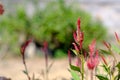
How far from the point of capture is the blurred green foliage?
303 inches

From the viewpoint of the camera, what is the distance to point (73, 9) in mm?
7887

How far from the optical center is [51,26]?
7.80 metres

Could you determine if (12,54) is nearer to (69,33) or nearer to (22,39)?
(22,39)

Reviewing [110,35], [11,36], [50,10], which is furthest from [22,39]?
Answer: [110,35]

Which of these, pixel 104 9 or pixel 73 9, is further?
pixel 104 9

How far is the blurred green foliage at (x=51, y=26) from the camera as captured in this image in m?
7.70

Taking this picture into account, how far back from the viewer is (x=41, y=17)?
7.87m

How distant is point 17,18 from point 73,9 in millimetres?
1007

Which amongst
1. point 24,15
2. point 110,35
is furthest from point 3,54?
point 110,35

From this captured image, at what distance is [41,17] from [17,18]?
0.45 metres

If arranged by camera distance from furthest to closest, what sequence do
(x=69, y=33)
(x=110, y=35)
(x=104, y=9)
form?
1. (x=104, y=9)
2. (x=110, y=35)
3. (x=69, y=33)

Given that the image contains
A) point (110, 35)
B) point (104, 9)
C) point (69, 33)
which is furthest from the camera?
point (104, 9)

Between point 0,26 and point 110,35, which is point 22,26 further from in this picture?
point 110,35

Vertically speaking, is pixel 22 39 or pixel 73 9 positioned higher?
pixel 73 9
